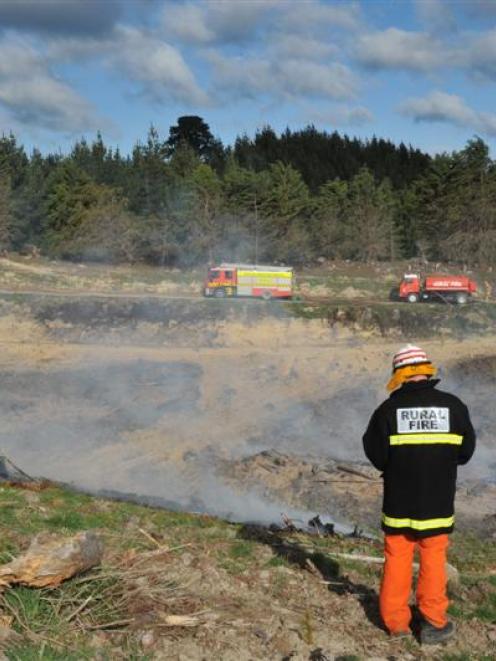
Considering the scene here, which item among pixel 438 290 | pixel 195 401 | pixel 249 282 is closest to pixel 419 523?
pixel 195 401

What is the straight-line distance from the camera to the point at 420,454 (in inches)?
233

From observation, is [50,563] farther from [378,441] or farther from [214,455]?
[214,455]

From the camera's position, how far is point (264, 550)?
8.21 m

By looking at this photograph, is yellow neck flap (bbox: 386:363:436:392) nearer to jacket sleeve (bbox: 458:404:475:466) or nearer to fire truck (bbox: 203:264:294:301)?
jacket sleeve (bbox: 458:404:475:466)

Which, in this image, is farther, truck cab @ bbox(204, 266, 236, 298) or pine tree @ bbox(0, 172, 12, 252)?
pine tree @ bbox(0, 172, 12, 252)

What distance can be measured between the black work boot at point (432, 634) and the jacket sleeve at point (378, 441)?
1.33 m

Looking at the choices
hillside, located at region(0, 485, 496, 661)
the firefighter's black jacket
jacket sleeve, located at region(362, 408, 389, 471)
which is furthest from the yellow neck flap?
hillside, located at region(0, 485, 496, 661)

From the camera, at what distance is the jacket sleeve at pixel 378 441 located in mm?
5957

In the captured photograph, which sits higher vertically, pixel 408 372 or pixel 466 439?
pixel 408 372

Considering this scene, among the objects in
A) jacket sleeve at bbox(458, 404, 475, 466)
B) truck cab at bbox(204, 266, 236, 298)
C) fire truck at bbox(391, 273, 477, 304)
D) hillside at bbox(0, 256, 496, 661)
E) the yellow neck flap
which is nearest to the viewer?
hillside at bbox(0, 256, 496, 661)

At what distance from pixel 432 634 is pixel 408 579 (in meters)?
0.47

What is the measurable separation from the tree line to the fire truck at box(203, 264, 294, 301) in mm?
13184

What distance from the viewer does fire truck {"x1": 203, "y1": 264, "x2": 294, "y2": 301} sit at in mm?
39906

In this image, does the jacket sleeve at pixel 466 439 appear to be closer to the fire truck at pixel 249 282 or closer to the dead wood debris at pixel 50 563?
the dead wood debris at pixel 50 563
